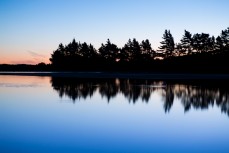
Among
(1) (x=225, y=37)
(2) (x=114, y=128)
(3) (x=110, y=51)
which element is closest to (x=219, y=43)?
(1) (x=225, y=37)

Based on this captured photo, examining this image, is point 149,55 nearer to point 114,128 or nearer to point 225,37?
point 225,37

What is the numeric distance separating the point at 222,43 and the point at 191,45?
7.18 metres

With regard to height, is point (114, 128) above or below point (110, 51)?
below

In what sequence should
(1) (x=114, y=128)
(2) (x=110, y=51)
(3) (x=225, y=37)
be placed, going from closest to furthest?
(1) (x=114, y=128), (3) (x=225, y=37), (2) (x=110, y=51)

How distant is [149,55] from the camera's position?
86.1 metres

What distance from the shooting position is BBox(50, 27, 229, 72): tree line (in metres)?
68.4

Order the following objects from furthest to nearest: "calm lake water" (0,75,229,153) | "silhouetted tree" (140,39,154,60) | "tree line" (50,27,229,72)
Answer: "silhouetted tree" (140,39,154,60) < "tree line" (50,27,229,72) < "calm lake water" (0,75,229,153)

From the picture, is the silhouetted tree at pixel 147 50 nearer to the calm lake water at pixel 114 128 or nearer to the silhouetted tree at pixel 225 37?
the silhouetted tree at pixel 225 37

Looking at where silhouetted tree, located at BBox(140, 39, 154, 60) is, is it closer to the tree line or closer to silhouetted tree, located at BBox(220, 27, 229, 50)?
the tree line

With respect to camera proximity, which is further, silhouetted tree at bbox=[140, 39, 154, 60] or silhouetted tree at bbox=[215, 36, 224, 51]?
silhouetted tree at bbox=[140, 39, 154, 60]

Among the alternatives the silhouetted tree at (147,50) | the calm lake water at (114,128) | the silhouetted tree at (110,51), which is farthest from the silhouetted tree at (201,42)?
the calm lake water at (114,128)

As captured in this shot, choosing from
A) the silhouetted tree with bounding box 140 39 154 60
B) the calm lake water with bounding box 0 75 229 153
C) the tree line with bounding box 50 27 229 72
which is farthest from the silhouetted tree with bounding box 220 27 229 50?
the calm lake water with bounding box 0 75 229 153

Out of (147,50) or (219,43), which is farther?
(147,50)

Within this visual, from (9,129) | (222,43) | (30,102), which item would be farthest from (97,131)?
(222,43)
